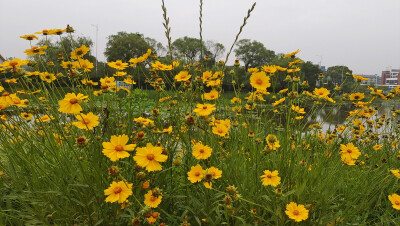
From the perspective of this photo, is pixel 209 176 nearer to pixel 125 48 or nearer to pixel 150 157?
pixel 150 157

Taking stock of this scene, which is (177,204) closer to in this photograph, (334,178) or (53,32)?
(334,178)

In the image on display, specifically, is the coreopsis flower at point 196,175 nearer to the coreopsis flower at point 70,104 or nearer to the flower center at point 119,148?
the flower center at point 119,148

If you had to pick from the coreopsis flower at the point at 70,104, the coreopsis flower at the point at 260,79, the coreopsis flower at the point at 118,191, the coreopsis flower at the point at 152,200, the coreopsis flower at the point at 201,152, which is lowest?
the coreopsis flower at the point at 152,200

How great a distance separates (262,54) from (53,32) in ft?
130

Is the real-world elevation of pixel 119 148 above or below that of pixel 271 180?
above

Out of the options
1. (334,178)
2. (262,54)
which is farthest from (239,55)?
(334,178)

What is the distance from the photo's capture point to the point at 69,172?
1154 millimetres

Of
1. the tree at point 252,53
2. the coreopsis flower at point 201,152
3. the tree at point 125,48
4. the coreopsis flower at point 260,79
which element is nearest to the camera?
the coreopsis flower at point 201,152

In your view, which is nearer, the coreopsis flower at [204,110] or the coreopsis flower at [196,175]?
the coreopsis flower at [196,175]

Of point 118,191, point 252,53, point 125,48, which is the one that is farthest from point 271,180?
point 252,53

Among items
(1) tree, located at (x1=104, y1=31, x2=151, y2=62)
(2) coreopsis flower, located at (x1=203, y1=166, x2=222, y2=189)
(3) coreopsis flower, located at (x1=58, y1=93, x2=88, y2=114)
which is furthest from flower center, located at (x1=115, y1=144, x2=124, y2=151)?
(1) tree, located at (x1=104, y1=31, x2=151, y2=62)

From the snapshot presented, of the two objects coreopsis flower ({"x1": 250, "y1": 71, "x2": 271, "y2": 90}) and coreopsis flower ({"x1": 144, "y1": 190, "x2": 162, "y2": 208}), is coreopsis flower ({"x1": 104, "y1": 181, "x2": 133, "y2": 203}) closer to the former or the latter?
coreopsis flower ({"x1": 144, "y1": 190, "x2": 162, "y2": 208})

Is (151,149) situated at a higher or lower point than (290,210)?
higher

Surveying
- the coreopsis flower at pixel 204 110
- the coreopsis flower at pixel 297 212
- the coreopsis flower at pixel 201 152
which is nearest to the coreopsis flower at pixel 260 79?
the coreopsis flower at pixel 204 110
